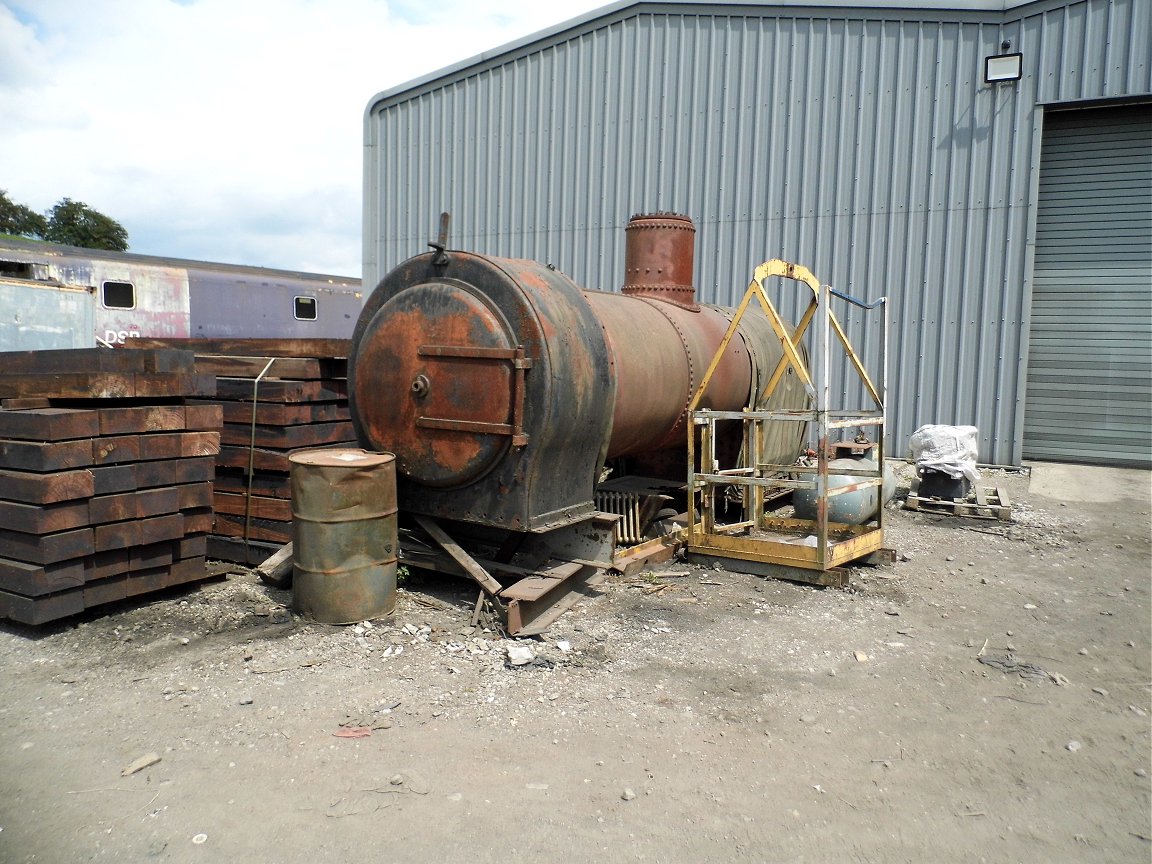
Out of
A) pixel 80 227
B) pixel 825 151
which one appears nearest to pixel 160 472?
pixel 825 151

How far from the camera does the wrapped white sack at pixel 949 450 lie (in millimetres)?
8570

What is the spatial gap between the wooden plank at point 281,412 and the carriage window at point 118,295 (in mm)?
6948

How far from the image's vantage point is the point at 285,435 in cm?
593

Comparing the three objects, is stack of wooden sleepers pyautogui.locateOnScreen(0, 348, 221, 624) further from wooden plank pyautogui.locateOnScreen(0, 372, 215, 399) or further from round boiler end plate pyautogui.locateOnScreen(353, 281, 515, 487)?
round boiler end plate pyautogui.locateOnScreen(353, 281, 515, 487)

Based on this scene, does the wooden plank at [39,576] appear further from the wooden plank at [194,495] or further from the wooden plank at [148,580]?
the wooden plank at [194,495]

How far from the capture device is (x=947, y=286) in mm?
10820

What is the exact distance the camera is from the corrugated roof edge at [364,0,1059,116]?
34.1 feet

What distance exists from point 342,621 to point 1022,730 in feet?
11.8

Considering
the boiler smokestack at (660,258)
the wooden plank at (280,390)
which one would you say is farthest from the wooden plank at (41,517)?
the boiler smokestack at (660,258)

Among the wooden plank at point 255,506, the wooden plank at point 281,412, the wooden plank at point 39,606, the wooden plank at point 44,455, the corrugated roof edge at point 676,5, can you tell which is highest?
the corrugated roof edge at point 676,5

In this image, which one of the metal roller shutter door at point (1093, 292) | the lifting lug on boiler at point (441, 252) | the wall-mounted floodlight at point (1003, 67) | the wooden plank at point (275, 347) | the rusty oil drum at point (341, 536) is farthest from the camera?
the metal roller shutter door at point (1093, 292)

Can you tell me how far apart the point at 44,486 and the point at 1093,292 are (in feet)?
39.0

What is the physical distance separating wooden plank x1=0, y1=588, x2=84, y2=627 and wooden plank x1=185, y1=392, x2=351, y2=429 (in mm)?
1693

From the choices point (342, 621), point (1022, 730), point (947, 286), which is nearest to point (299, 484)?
point (342, 621)
